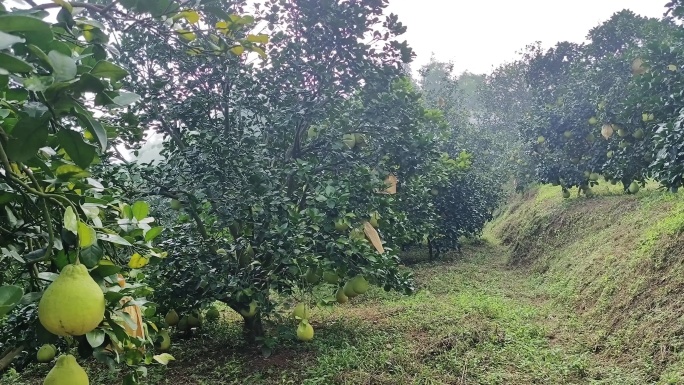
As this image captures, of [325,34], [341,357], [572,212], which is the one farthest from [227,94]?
[572,212]

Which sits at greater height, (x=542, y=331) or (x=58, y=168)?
(x=58, y=168)

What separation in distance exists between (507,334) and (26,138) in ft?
12.6

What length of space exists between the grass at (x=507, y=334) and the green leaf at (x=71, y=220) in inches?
54.2

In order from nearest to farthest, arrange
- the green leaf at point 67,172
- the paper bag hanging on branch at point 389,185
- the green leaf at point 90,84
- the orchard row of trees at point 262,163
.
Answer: the green leaf at point 90,84 → the green leaf at point 67,172 → the orchard row of trees at point 262,163 → the paper bag hanging on branch at point 389,185

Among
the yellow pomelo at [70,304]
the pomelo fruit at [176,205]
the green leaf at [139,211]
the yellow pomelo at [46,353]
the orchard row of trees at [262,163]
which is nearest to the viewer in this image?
the yellow pomelo at [70,304]

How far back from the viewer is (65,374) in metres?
1.07

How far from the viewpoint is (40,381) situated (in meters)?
3.44

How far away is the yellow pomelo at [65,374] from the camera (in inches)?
41.8

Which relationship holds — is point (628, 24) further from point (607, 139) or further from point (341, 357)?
point (341, 357)

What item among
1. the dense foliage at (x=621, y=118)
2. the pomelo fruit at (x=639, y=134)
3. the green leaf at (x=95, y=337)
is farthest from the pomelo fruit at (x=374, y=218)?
the pomelo fruit at (x=639, y=134)

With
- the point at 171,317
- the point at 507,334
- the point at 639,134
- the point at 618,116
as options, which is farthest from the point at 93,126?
the point at 618,116

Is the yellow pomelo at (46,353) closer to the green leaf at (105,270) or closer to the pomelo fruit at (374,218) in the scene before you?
the green leaf at (105,270)

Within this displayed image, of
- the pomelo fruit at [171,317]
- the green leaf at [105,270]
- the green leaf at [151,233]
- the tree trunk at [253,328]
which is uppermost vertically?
the green leaf at [151,233]

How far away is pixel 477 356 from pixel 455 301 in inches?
75.4
